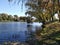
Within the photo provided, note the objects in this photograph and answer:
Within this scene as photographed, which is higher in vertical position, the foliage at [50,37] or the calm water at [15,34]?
the foliage at [50,37]

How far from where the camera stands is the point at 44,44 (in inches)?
696

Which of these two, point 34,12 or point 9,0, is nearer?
point 9,0

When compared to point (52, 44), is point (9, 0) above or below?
above

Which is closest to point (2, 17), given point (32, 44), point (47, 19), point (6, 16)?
point (6, 16)

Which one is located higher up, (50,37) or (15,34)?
(50,37)

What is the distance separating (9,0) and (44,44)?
7.64 m

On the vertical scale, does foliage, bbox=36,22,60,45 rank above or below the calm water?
above

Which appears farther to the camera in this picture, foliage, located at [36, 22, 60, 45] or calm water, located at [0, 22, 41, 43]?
calm water, located at [0, 22, 41, 43]

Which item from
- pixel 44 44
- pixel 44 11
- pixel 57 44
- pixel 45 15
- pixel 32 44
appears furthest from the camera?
pixel 45 15

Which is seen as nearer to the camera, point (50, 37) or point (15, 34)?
point (50, 37)

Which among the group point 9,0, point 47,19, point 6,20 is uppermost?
point 9,0

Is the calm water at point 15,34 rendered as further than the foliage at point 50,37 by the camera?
Yes

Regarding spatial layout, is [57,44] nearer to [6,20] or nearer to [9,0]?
[9,0]

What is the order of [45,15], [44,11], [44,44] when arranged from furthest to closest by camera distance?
[45,15] → [44,11] → [44,44]
